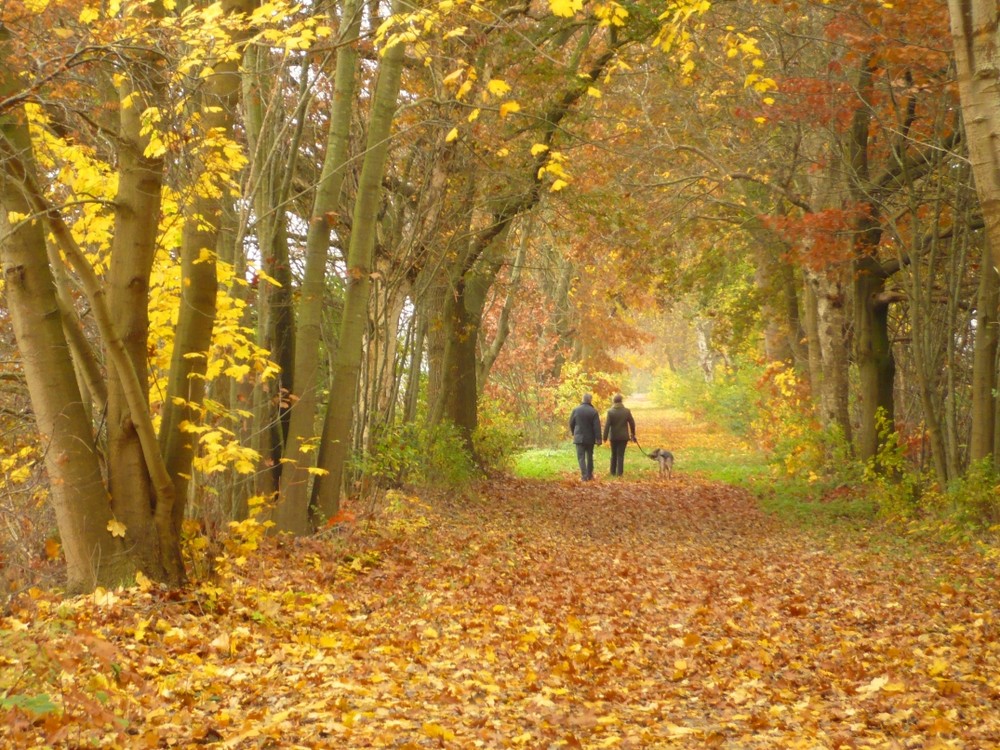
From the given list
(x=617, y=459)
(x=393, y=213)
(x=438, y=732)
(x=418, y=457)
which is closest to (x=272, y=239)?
(x=393, y=213)

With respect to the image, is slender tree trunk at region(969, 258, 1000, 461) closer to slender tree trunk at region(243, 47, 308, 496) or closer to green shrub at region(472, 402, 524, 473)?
slender tree trunk at region(243, 47, 308, 496)

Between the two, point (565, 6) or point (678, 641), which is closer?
point (565, 6)

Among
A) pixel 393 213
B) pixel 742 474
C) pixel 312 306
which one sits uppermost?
pixel 393 213

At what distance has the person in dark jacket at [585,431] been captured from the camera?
73.3 feet

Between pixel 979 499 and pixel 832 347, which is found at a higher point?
pixel 832 347

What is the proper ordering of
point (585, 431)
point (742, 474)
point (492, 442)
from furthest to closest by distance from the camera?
1. point (742, 474)
2. point (585, 431)
3. point (492, 442)

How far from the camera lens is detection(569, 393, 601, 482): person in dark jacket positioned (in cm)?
2233

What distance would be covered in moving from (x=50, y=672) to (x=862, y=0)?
497 inches

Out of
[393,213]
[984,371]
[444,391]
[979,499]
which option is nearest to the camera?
[979,499]

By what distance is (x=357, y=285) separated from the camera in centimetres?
1215

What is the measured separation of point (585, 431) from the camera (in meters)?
22.4

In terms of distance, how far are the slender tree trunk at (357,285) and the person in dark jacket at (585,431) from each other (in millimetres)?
10658

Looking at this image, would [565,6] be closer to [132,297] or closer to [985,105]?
[985,105]

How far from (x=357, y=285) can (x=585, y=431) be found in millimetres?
11052
